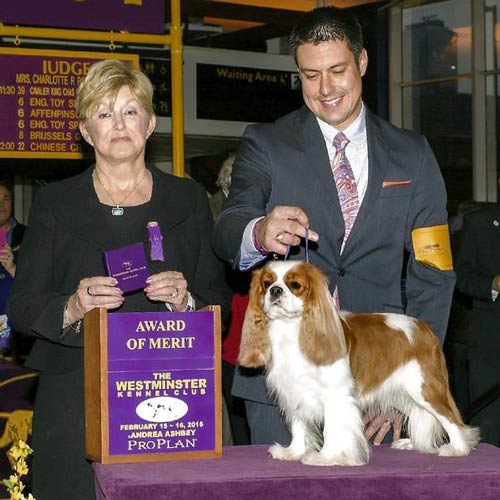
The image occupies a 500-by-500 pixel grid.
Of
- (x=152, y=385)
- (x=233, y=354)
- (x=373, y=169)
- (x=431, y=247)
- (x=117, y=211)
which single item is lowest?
(x=233, y=354)

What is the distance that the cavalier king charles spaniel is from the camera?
106 inches

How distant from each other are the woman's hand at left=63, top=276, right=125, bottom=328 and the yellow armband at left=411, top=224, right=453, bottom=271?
2.76 feet

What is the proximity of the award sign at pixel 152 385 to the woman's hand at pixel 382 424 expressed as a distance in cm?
59

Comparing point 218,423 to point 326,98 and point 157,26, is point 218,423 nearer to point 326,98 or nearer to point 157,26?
point 326,98

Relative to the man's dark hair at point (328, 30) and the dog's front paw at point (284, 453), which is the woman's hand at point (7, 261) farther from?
the dog's front paw at point (284, 453)

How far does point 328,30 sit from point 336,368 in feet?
3.02

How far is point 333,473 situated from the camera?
2.50 metres

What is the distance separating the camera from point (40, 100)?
637 centimetres

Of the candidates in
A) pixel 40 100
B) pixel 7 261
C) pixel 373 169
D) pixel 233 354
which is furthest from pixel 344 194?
pixel 7 261

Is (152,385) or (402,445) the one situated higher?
(152,385)

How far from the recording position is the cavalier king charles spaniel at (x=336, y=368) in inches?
106

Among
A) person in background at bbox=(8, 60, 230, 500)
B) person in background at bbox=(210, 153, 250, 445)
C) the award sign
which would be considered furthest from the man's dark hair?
person in background at bbox=(210, 153, 250, 445)

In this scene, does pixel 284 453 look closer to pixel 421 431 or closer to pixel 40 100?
pixel 421 431

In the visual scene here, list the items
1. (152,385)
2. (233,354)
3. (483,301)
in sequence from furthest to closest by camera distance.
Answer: (483,301)
(233,354)
(152,385)
